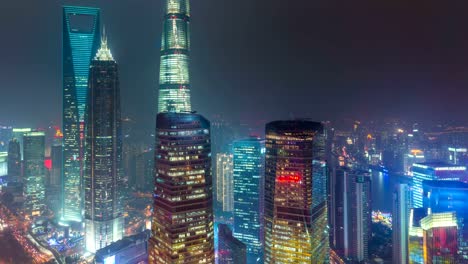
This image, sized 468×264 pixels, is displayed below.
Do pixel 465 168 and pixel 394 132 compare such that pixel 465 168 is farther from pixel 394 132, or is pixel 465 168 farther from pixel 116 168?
pixel 116 168

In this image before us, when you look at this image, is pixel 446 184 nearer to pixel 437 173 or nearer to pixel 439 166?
pixel 437 173

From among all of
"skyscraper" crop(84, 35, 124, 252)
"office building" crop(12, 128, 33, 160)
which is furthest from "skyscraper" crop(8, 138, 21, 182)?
"skyscraper" crop(84, 35, 124, 252)

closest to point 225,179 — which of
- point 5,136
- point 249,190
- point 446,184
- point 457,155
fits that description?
point 249,190

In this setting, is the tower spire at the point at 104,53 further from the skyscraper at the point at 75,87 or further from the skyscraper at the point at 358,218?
the skyscraper at the point at 358,218

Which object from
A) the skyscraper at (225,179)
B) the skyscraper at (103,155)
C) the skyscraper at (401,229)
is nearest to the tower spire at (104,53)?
the skyscraper at (103,155)

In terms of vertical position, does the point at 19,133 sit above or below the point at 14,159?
above
